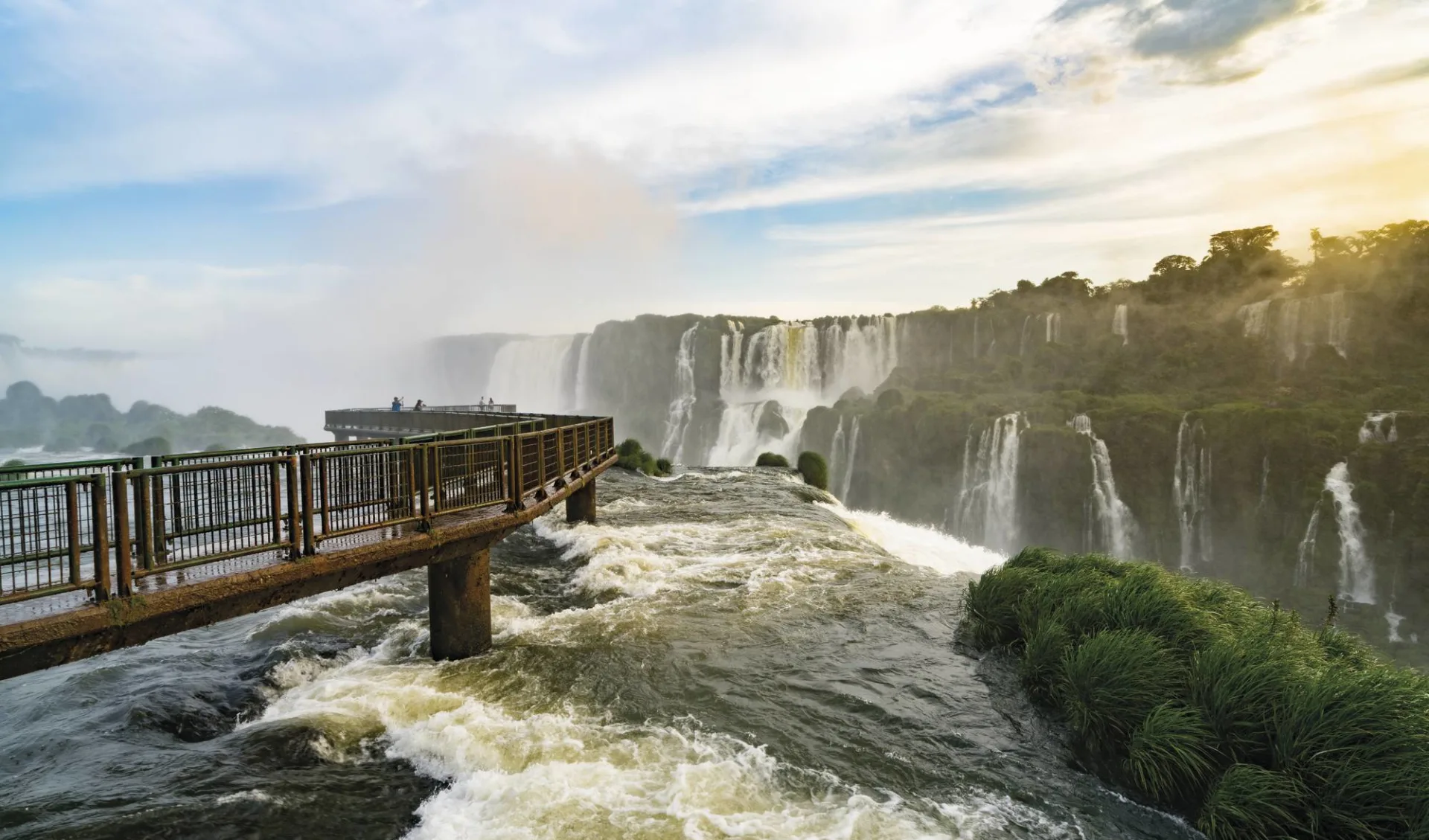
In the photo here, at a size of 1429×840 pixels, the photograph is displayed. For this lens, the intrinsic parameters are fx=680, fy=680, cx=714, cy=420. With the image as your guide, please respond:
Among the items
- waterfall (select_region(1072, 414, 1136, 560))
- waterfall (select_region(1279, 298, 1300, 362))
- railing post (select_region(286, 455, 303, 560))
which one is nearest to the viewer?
railing post (select_region(286, 455, 303, 560))

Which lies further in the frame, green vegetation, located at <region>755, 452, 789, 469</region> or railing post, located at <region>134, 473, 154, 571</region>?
green vegetation, located at <region>755, 452, 789, 469</region>

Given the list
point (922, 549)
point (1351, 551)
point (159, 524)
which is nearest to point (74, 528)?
point (159, 524)

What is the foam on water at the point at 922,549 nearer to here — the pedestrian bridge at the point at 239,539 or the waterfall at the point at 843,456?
the pedestrian bridge at the point at 239,539

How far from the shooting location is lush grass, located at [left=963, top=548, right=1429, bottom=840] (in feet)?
19.4

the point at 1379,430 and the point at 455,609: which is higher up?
the point at 1379,430

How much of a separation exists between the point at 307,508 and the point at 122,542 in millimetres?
1723

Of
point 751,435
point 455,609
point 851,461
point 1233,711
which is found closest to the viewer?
point 1233,711

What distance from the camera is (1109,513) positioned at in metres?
38.3

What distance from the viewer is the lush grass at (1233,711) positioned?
593 cm

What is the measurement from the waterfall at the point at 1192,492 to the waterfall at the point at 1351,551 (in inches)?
218

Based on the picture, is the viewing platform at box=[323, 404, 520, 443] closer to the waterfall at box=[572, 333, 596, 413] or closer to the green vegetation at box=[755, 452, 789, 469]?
the green vegetation at box=[755, 452, 789, 469]

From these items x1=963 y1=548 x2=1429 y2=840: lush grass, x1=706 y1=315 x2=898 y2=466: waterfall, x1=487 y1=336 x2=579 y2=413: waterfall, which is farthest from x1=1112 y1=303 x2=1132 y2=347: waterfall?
x1=487 y1=336 x2=579 y2=413: waterfall

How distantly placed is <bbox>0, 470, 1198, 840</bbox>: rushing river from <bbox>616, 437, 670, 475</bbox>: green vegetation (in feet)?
70.7

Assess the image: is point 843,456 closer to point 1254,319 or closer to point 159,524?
point 1254,319
